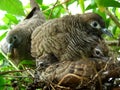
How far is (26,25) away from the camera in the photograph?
97.2 inches

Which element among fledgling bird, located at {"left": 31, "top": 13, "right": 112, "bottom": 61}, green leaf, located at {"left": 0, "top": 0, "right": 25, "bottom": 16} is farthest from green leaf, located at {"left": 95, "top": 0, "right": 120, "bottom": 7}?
green leaf, located at {"left": 0, "top": 0, "right": 25, "bottom": 16}

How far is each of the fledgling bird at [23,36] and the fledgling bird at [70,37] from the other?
1.72ft

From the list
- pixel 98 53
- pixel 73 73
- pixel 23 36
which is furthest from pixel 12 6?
pixel 23 36

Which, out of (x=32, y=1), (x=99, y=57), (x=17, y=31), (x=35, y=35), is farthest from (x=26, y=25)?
(x=99, y=57)

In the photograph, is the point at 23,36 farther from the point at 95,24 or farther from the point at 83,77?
the point at 83,77

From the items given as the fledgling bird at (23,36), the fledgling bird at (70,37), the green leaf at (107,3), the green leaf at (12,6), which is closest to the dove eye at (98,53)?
the fledgling bird at (70,37)

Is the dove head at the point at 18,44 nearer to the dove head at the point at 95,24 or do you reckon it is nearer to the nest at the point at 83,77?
the dove head at the point at 95,24

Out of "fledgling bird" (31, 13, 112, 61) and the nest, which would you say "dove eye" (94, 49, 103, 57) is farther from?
the nest

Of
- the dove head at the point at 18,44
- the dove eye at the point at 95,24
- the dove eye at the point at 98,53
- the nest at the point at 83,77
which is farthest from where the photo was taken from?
the dove head at the point at 18,44

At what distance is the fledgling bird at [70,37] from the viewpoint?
1.60 meters

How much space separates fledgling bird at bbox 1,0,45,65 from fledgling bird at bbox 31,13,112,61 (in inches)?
20.7

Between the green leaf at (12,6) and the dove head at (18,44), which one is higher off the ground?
the green leaf at (12,6)

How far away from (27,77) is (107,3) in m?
0.49

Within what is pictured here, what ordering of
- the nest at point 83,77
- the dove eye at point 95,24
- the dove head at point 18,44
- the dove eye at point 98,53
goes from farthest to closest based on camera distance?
the dove head at point 18,44, the dove eye at point 95,24, the dove eye at point 98,53, the nest at point 83,77
